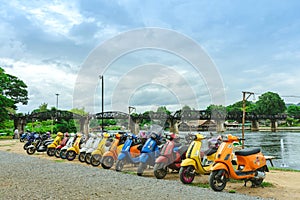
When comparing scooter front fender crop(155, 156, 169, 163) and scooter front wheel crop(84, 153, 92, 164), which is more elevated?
scooter front fender crop(155, 156, 169, 163)

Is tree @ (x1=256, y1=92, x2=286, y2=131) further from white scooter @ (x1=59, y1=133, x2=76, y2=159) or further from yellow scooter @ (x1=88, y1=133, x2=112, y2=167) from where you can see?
yellow scooter @ (x1=88, y1=133, x2=112, y2=167)

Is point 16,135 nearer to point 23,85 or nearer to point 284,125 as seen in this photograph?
point 23,85

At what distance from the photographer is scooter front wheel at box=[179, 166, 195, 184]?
6.44 meters

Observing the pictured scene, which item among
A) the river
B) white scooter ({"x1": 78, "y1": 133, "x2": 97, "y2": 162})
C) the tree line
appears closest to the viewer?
white scooter ({"x1": 78, "y1": 133, "x2": 97, "y2": 162})

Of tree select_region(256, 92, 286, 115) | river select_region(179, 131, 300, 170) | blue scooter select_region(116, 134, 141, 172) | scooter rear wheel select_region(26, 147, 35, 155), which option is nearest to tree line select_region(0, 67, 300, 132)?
tree select_region(256, 92, 286, 115)

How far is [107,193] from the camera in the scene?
17.6 feet

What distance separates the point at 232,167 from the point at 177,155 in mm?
1855

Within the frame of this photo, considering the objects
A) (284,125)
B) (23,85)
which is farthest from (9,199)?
(284,125)

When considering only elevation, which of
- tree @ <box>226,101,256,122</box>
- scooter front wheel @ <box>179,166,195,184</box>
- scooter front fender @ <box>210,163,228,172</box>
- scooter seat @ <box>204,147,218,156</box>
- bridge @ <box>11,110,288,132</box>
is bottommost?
scooter front wheel @ <box>179,166,195,184</box>

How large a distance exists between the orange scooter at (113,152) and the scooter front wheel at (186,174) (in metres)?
3.35

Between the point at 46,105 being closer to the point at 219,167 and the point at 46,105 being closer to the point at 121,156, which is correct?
the point at 121,156

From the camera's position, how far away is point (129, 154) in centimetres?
869

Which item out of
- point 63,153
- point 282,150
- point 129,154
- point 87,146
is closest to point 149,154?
point 129,154

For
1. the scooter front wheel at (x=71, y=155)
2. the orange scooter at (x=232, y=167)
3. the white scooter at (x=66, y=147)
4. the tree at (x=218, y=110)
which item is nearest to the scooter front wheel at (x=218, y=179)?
the orange scooter at (x=232, y=167)
